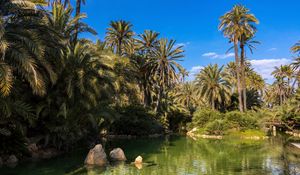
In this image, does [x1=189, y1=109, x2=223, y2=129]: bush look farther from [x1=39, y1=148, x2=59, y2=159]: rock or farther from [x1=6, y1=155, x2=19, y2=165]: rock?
[x1=6, y1=155, x2=19, y2=165]: rock

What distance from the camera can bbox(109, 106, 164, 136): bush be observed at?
41.3 metres

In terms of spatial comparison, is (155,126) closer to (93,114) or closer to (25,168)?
(93,114)

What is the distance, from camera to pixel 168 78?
166ft

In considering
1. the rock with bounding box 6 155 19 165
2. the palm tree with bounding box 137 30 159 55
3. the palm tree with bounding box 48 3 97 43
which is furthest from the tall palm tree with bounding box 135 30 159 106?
the rock with bounding box 6 155 19 165

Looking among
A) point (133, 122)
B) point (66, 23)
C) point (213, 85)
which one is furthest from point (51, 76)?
point (213, 85)

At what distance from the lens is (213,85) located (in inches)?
2190

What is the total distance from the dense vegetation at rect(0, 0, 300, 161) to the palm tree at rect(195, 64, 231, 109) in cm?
17

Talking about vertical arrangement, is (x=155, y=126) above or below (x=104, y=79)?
below

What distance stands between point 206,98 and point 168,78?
10.2 metres

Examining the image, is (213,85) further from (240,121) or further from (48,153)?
(48,153)

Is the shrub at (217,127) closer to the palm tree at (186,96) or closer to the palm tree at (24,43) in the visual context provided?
the palm tree at (186,96)

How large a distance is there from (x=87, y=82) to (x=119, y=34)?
2417cm

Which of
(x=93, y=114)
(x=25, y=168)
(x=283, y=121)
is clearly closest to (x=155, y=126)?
(x=283, y=121)

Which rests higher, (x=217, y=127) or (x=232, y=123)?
(x=232, y=123)
